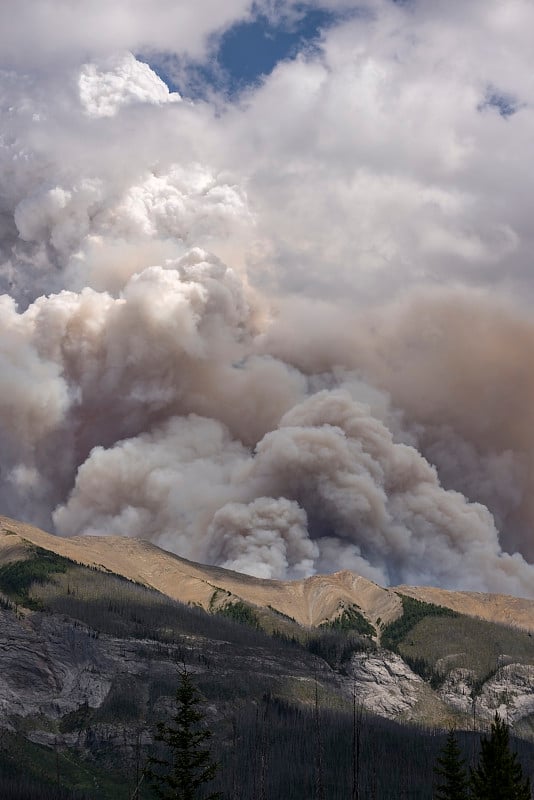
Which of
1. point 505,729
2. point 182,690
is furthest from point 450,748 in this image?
point 182,690

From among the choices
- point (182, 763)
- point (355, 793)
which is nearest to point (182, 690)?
point (182, 763)

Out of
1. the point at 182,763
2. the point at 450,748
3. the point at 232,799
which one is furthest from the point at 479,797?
the point at 232,799

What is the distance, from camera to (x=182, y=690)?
276ft

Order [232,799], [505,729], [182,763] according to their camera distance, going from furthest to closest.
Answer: [232,799] → [505,729] → [182,763]

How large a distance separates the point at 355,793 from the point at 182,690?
828 inches

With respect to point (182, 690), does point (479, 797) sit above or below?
below

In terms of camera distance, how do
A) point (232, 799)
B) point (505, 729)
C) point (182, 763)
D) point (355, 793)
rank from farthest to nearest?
point (232, 799), point (505, 729), point (182, 763), point (355, 793)

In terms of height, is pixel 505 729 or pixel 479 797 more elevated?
pixel 505 729

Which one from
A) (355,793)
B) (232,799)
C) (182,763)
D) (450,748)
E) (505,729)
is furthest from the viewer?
(232,799)

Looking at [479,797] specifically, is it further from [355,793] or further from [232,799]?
[232,799]

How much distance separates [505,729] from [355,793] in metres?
21.5

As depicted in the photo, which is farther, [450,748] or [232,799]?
[232,799]

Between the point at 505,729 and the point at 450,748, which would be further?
the point at 450,748

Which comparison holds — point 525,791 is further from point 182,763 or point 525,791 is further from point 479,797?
point 182,763
